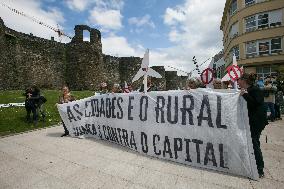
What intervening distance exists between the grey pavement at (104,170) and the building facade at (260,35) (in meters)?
28.8

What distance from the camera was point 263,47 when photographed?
3378 centimetres

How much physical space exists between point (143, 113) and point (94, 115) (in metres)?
2.17

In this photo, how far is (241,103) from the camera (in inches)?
199

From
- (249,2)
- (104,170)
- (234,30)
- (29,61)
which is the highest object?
(249,2)

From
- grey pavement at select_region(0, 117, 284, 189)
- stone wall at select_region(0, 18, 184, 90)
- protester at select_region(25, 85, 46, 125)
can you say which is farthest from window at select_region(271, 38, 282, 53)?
protester at select_region(25, 85, 46, 125)

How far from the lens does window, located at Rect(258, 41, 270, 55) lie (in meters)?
33.5

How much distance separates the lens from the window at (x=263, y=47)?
33500 millimetres

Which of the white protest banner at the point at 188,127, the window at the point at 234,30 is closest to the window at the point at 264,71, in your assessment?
the window at the point at 234,30

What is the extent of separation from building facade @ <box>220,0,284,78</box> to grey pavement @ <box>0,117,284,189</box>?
28822 millimetres

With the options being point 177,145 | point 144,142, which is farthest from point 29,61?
point 177,145

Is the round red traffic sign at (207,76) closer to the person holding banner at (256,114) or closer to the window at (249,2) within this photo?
the person holding banner at (256,114)

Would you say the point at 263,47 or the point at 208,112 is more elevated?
the point at 263,47

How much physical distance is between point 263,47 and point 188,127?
32.1 m

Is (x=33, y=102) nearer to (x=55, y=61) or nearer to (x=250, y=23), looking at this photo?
(x=55, y=61)
